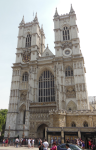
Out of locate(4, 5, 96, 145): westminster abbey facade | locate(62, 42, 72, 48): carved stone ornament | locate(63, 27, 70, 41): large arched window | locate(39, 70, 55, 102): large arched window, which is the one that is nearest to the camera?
locate(4, 5, 96, 145): westminster abbey facade

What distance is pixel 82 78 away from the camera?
33406mm

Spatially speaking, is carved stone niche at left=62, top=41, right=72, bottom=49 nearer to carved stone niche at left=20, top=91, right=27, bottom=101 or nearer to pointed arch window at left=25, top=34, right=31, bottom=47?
pointed arch window at left=25, top=34, right=31, bottom=47

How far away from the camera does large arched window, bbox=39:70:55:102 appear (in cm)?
3569

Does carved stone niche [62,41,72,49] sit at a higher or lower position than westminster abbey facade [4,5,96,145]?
higher

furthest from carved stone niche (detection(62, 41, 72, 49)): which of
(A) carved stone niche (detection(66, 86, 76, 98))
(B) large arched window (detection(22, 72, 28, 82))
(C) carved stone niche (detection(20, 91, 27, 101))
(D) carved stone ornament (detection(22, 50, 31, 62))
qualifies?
(C) carved stone niche (detection(20, 91, 27, 101))

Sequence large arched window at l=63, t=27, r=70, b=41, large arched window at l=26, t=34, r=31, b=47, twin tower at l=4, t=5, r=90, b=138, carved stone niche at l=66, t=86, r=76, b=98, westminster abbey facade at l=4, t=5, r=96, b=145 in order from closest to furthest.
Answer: westminster abbey facade at l=4, t=5, r=96, b=145 < twin tower at l=4, t=5, r=90, b=138 < carved stone niche at l=66, t=86, r=76, b=98 < large arched window at l=63, t=27, r=70, b=41 < large arched window at l=26, t=34, r=31, b=47

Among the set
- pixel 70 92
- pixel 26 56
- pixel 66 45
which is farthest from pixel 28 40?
pixel 70 92

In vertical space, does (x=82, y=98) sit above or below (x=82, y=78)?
below

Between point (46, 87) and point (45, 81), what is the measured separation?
1644 millimetres

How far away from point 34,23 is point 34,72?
16801 millimetres

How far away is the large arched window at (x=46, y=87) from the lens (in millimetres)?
35688

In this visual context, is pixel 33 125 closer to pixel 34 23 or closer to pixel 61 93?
pixel 61 93

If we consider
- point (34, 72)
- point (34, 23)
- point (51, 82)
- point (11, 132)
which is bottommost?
point (11, 132)

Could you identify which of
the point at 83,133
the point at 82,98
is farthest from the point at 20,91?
the point at 83,133
